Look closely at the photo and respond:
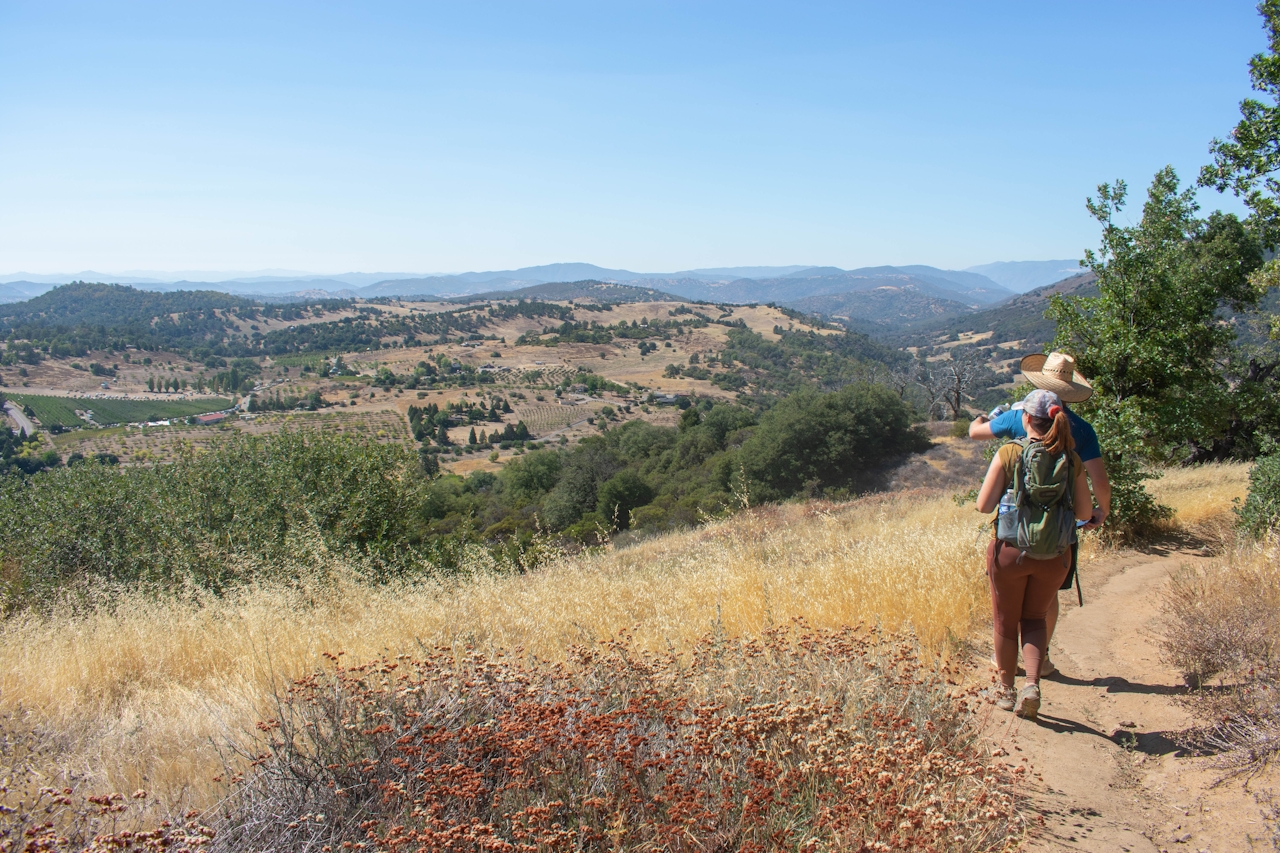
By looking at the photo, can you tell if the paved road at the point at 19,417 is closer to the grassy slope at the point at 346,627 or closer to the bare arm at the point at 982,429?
the grassy slope at the point at 346,627

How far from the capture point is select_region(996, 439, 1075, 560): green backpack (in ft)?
11.3

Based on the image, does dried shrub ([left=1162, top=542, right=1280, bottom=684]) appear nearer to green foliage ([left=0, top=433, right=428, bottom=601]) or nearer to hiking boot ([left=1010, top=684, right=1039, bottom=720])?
hiking boot ([left=1010, top=684, right=1039, bottom=720])

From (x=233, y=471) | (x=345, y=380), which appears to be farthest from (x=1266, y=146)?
(x=345, y=380)

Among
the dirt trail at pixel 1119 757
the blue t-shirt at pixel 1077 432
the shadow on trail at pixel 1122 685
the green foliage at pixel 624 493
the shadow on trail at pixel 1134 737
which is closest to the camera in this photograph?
the dirt trail at pixel 1119 757

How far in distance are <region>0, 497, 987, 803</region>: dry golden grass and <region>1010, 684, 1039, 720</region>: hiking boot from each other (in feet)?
2.18

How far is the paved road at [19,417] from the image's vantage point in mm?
80156

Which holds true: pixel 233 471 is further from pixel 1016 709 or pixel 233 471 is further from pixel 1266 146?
pixel 1266 146

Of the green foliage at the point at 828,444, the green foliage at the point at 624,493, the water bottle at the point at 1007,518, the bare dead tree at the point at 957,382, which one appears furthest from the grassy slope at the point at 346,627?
the bare dead tree at the point at 957,382

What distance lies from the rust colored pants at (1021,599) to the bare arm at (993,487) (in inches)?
9.0

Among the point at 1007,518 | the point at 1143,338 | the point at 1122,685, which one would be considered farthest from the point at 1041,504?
the point at 1143,338

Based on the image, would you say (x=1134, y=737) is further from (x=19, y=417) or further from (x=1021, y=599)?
(x=19, y=417)

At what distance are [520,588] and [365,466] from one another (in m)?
10.5

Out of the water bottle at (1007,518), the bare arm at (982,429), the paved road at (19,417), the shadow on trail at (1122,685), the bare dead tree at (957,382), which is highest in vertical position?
the bare arm at (982,429)

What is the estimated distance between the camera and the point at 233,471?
45.8 feet
